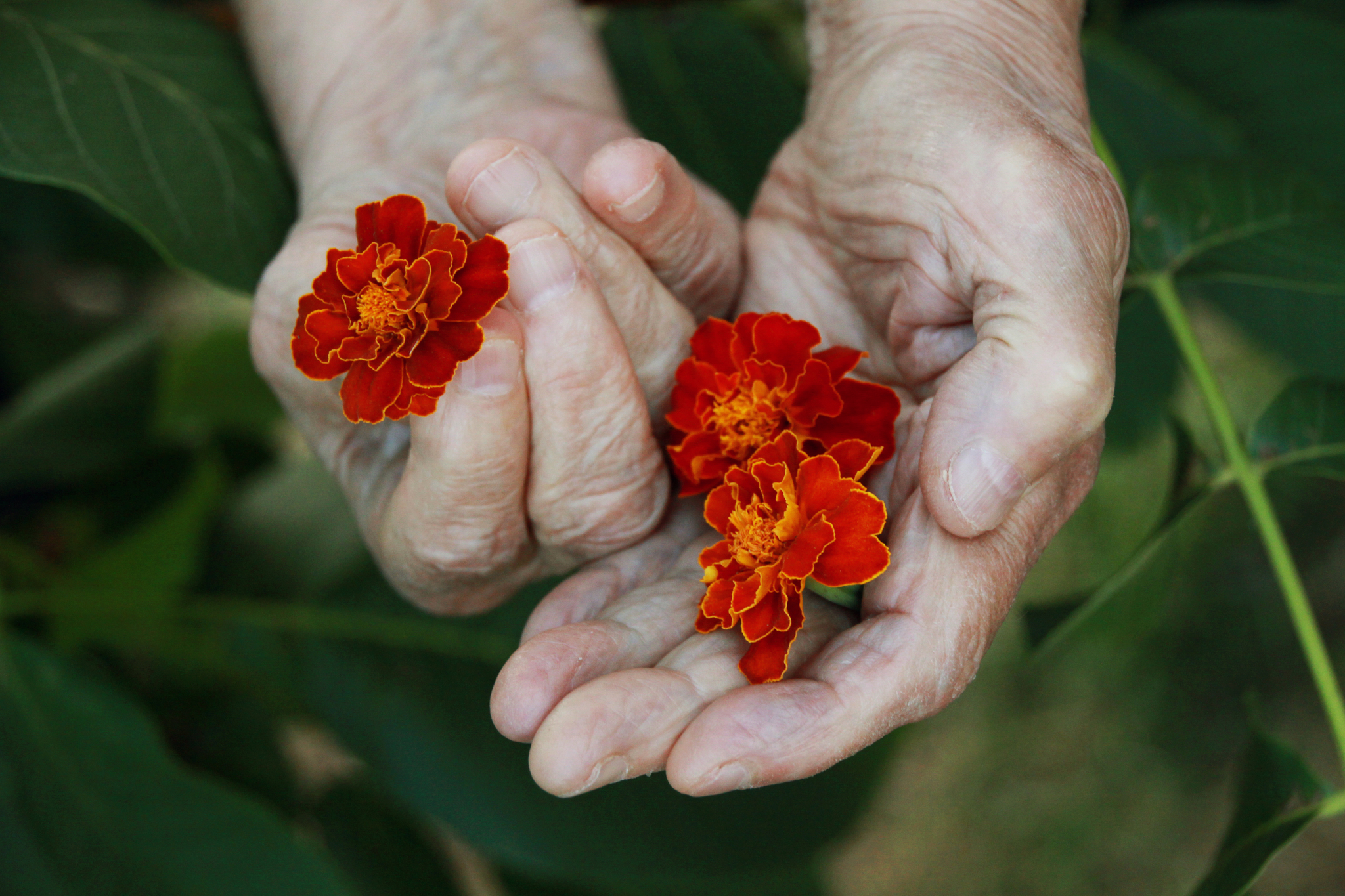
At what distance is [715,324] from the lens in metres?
1.23

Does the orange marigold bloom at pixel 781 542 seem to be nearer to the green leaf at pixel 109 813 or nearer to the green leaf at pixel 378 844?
the green leaf at pixel 109 813

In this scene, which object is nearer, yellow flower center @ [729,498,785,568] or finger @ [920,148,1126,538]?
finger @ [920,148,1126,538]

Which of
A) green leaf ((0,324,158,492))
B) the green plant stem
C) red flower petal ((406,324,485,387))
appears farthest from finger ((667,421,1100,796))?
green leaf ((0,324,158,492))

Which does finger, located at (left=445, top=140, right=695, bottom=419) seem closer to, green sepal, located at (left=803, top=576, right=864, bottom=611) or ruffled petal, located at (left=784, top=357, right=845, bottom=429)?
ruffled petal, located at (left=784, top=357, right=845, bottom=429)

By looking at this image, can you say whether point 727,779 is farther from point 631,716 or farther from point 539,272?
point 539,272

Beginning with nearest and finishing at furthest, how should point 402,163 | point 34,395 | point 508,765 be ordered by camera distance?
1. point 402,163
2. point 508,765
3. point 34,395

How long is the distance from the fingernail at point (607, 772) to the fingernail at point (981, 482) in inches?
15.3

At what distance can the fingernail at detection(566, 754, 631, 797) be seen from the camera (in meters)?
0.91

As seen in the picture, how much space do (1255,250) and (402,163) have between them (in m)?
1.18

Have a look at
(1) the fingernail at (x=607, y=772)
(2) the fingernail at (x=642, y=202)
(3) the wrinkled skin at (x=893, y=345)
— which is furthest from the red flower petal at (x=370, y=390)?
(1) the fingernail at (x=607, y=772)

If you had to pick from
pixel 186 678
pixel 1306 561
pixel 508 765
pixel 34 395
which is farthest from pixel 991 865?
pixel 34 395

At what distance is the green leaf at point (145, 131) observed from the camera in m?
1.31

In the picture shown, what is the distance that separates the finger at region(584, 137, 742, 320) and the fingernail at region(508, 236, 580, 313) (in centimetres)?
14

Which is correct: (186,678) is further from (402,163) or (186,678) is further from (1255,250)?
(1255,250)
